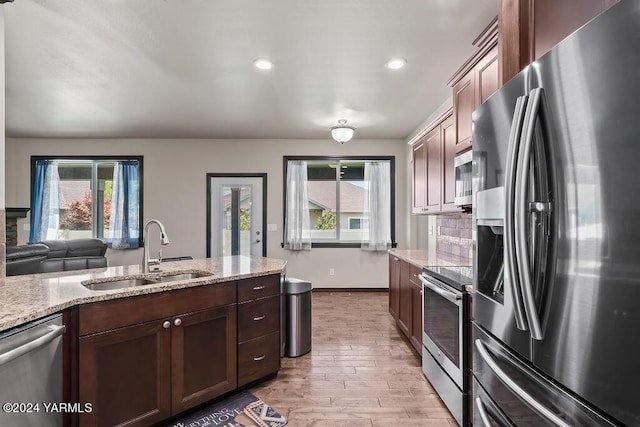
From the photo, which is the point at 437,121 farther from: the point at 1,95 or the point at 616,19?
the point at 1,95

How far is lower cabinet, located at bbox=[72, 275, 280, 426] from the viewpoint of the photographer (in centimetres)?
165

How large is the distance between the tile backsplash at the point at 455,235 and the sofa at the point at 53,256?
155 inches

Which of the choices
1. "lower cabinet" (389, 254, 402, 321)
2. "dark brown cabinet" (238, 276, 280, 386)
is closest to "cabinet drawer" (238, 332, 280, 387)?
"dark brown cabinet" (238, 276, 280, 386)

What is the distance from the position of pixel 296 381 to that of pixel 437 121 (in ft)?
8.36

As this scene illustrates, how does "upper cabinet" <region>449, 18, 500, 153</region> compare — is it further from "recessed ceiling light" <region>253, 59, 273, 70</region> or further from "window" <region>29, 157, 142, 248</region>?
"window" <region>29, 157, 142, 248</region>

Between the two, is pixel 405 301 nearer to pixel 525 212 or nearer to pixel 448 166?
pixel 448 166

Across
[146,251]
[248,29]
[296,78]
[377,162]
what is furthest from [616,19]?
[377,162]

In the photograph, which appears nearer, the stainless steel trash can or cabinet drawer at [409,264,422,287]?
cabinet drawer at [409,264,422,287]

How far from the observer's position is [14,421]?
1.25 metres

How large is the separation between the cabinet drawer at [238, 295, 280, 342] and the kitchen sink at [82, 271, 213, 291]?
1.19 ft

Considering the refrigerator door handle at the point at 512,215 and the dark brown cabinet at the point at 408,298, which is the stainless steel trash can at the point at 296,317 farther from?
the refrigerator door handle at the point at 512,215

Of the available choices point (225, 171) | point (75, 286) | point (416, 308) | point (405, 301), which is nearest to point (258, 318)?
point (75, 286)

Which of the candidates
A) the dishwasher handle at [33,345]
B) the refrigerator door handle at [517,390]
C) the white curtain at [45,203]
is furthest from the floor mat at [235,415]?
the white curtain at [45,203]

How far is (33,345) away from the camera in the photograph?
51.0 inches
